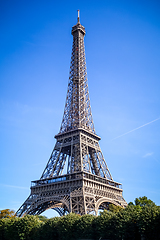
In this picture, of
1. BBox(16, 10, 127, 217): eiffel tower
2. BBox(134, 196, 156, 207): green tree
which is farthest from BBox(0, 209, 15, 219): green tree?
BBox(134, 196, 156, 207): green tree

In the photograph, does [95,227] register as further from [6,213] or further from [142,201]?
[6,213]

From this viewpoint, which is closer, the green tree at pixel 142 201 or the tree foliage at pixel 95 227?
the tree foliage at pixel 95 227

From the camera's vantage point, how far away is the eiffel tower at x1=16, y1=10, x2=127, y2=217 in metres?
40.7

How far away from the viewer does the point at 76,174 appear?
140ft

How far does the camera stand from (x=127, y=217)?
2719cm

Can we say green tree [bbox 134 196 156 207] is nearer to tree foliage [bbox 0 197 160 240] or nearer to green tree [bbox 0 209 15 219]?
tree foliage [bbox 0 197 160 240]

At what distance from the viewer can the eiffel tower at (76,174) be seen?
40.7 metres

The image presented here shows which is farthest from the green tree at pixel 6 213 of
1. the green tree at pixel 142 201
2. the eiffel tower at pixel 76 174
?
the green tree at pixel 142 201

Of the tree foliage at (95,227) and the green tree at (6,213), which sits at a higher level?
the green tree at (6,213)

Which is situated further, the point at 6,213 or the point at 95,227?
the point at 6,213

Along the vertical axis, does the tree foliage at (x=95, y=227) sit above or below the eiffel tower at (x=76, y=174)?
below

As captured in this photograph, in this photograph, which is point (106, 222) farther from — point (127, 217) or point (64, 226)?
point (64, 226)

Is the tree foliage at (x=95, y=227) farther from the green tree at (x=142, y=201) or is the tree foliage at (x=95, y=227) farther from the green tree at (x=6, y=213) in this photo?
the green tree at (x=142, y=201)

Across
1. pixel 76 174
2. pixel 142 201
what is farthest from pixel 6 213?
pixel 142 201
